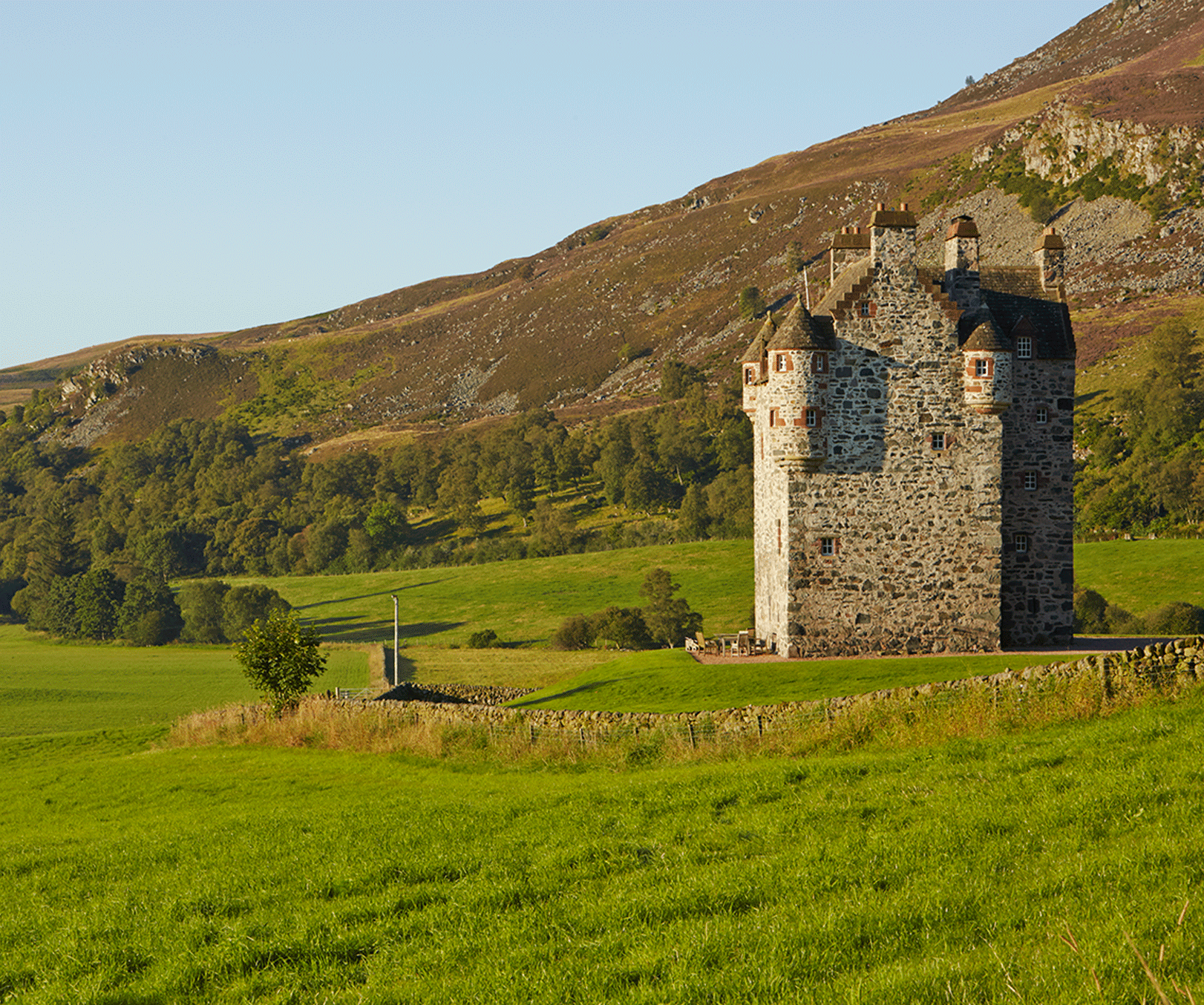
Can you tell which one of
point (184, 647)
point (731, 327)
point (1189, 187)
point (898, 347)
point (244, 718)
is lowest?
point (184, 647)

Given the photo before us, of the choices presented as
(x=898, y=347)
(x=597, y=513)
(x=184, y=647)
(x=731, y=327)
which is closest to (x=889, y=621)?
(x=898, y=347)

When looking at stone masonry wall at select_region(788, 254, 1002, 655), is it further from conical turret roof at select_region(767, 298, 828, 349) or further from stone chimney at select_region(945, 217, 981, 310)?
stone chimney at select_region(945, 217, 981, 310)

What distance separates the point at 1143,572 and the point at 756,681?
45569 millimetres

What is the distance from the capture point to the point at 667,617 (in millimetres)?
75312

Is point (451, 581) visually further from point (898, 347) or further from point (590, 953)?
point (590, 953)

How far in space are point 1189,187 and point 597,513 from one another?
92.3 meters

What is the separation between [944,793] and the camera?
508 inches

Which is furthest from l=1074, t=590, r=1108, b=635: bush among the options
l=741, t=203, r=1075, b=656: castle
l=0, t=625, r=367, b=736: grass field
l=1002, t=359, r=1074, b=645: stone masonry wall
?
l=0, t=625, r=367, b=736: grass field

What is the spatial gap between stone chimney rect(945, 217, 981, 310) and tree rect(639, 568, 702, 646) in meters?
40.1

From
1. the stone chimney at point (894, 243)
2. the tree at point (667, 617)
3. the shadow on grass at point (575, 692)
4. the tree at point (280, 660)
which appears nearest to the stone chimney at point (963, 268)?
the stone chimney at point (894, 243)

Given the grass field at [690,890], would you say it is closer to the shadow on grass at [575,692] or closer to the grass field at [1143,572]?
the shadow on grass at [575,692]

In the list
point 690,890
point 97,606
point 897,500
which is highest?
point 897,500

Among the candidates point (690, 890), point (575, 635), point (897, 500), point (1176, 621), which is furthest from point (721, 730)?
point (575, 635)

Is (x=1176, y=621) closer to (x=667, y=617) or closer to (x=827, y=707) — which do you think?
(x=667, y=617)
